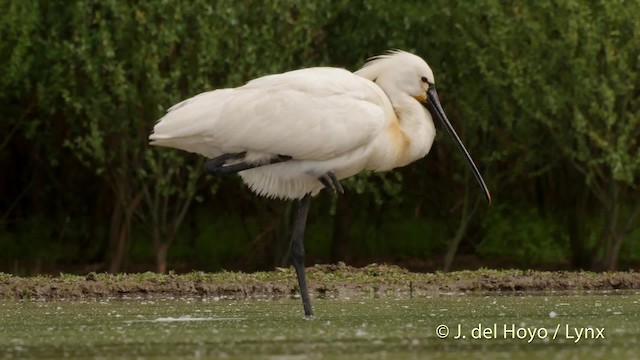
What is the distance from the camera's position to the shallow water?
8797 millimetres

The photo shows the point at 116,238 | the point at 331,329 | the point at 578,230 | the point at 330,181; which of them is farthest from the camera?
the point at 578,230

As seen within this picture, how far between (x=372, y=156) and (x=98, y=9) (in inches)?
427

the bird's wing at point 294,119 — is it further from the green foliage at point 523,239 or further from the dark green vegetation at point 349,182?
the green foliage at point 523,239

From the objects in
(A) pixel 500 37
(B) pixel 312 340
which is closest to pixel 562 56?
(A) pixel 500 37

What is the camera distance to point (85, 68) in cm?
2136

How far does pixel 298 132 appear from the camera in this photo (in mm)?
11586

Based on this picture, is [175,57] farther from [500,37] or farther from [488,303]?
[488,303]

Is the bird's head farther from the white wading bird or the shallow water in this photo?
the shallow water

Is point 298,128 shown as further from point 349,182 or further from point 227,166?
point 349,182

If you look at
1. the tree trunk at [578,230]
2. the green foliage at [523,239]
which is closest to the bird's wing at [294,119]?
the tree trunk at [578,230]

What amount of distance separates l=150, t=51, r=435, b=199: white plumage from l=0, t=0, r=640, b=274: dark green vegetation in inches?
362

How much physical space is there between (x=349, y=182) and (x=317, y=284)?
722 cm

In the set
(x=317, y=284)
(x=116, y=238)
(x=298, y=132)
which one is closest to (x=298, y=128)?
(x=298, y=132)

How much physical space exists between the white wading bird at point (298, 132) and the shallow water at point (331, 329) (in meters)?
0.83
